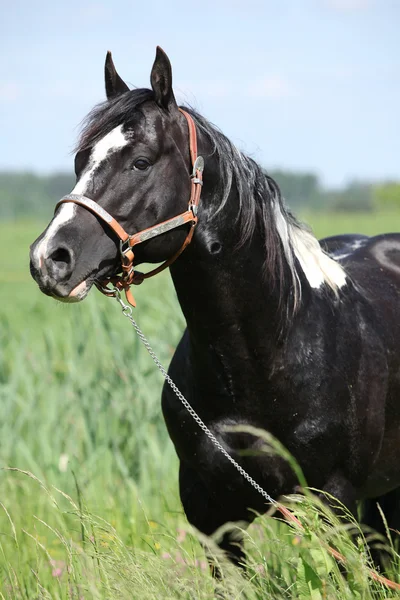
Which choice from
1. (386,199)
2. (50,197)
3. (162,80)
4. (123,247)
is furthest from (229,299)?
(50,197)

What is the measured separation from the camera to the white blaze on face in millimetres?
2582

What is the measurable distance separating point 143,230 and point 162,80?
21.0 inches

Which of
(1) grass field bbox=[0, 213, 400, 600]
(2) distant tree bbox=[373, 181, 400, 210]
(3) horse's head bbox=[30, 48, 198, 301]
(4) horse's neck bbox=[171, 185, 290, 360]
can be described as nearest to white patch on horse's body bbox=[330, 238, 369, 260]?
(4) horse's neck bbox=[171, 185, 290, 360]

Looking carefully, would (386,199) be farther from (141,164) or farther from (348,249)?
(141,164)

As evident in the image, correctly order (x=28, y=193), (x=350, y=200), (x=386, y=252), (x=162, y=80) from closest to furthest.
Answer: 1. (x=162, y=80)
2. (x=386, y=252)
3. (x=350, y=200)
4. (x=28, y=193)

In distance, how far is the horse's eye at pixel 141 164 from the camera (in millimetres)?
2750

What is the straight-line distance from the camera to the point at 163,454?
5.62 metres

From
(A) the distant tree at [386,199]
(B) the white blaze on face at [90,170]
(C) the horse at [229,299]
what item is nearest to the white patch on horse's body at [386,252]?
(C) the horse at [229,299]

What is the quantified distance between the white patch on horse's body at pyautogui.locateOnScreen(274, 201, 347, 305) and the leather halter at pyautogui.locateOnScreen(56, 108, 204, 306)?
416 mm

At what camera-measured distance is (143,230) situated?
2756 millimetres

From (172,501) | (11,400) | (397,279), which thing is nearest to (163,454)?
(172,501)

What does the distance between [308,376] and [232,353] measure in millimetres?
307

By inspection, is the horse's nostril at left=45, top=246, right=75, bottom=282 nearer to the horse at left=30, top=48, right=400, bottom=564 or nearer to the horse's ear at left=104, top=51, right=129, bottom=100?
the horse at left=30, top=48, right=400, bottom=564

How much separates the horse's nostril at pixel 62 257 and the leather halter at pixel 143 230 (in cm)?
17
